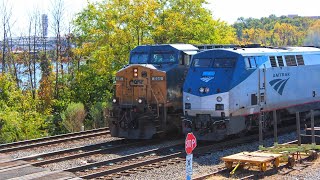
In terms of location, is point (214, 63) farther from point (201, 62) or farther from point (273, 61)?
point (273, 61)

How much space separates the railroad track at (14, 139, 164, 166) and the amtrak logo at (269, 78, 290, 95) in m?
4.59

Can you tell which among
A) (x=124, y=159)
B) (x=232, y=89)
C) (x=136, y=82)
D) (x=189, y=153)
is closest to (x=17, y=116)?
(x=136, y=82)

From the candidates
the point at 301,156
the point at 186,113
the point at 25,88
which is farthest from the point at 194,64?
the point at 25,88

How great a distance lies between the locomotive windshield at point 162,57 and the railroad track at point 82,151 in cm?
288

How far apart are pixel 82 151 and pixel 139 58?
177 inches

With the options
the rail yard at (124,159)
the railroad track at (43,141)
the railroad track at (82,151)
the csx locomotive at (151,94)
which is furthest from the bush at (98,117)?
the csx locomotive at (151,94)

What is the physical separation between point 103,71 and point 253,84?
14730 mm

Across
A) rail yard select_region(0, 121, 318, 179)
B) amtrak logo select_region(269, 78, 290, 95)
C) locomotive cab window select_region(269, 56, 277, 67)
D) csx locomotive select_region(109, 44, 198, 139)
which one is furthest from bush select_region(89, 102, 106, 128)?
locomotive cab window select_region(269, 56, 277, 67)

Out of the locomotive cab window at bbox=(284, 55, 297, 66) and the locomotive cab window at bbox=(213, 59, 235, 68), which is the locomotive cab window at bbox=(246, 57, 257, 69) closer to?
the locomotive cab window at bbox=(213, 59, 235, 68)

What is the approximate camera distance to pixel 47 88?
3331cm

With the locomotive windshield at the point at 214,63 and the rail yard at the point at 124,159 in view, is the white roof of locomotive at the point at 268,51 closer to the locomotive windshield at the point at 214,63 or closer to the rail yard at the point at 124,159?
the locomotive windshield at the point at 214,63

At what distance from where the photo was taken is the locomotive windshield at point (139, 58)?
18031 millimetres

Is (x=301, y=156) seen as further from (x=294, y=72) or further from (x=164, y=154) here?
(x=294, y=72)

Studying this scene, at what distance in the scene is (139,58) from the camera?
18234 mm
